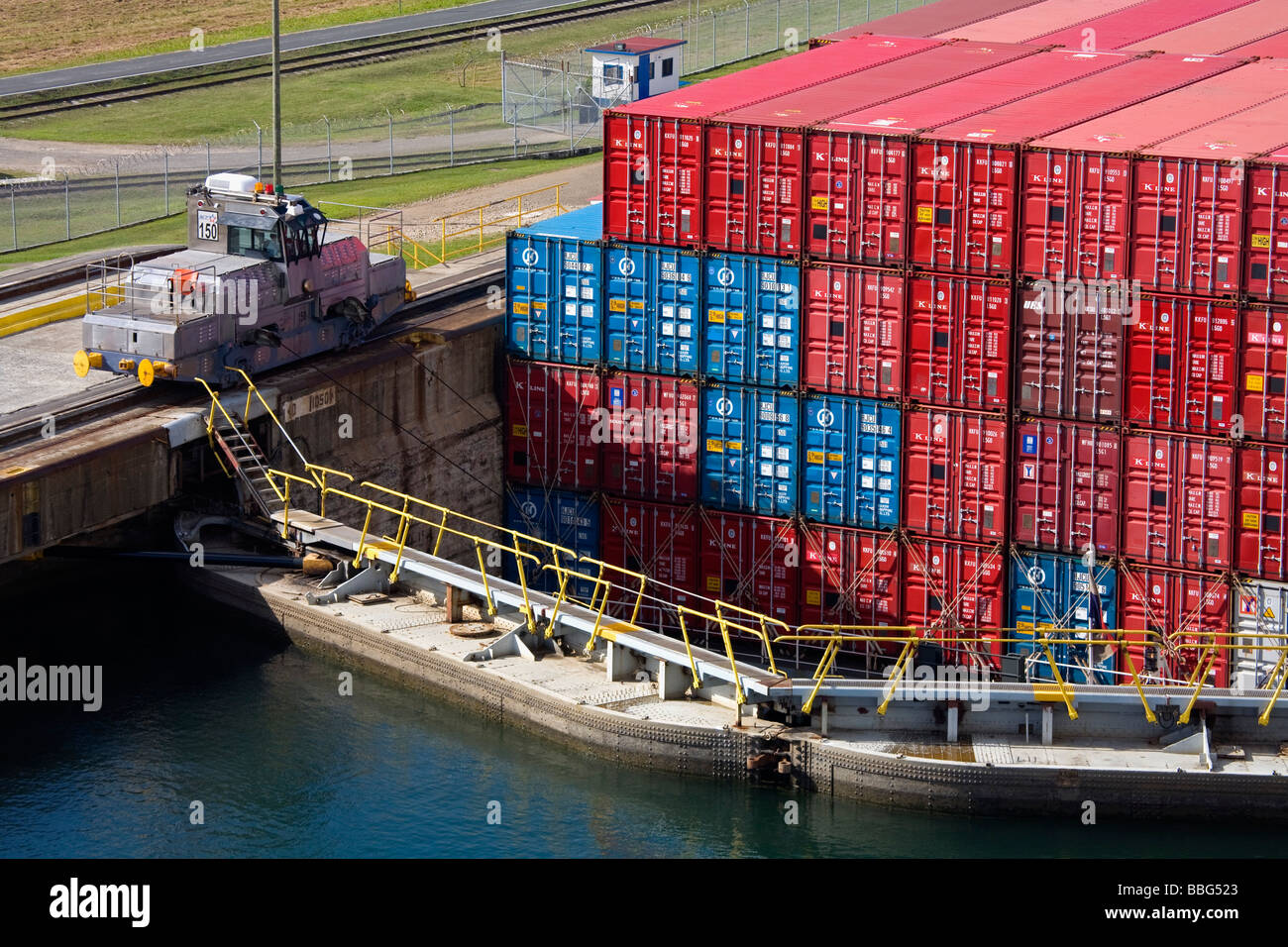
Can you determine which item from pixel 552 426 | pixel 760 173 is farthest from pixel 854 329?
pixel 552 426

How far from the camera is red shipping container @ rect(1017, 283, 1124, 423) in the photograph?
42812mm

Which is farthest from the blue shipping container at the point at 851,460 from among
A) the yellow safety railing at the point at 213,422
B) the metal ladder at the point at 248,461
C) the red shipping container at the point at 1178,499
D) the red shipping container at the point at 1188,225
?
the metal ladder at the point at 248,461

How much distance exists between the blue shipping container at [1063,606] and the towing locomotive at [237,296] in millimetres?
16945

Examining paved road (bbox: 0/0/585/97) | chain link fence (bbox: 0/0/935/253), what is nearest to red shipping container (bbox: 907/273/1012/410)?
chain link fence (bbox: 0/0/935/253)

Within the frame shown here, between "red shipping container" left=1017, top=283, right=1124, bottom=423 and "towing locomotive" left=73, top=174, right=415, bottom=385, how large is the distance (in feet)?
52.4

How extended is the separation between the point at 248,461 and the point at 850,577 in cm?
1325

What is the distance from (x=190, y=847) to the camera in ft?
119

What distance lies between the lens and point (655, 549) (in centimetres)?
4859

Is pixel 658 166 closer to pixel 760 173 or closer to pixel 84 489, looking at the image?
pixel 760 173

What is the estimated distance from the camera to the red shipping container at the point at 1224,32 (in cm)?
5522

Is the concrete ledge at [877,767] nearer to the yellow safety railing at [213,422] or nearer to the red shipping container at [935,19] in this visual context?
the yellow safety railing at [213,422]

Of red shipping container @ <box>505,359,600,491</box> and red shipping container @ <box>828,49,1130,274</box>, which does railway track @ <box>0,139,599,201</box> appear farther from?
red shipping container @ <box>828,49,1130,274</box>

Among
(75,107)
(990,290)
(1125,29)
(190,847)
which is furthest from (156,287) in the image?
(75,107)
